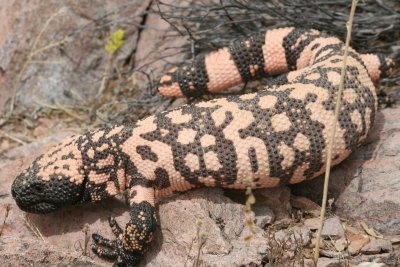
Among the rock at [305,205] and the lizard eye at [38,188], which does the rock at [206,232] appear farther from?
the lizard eye at [38,188]

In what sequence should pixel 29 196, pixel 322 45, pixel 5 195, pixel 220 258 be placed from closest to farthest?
pixel 220 258, pixel 29 196, pixel 5 195, pixel 322 45

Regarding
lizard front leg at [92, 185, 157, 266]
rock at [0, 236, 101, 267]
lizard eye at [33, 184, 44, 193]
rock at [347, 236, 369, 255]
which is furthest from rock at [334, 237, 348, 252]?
lizard eye at [33, 184, 44, 193]

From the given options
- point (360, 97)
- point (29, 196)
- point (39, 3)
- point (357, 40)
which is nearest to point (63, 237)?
point (29, 196)

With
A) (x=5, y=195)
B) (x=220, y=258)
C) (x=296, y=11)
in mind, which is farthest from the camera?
(x=296, y=11)

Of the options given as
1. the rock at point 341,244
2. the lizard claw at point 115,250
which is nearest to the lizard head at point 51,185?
the lizard claw at point 115,250

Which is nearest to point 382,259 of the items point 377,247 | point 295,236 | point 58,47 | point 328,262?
point 377,247

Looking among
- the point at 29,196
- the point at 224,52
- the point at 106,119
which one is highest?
the point at 224,52

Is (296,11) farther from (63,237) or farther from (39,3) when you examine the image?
(63,237)

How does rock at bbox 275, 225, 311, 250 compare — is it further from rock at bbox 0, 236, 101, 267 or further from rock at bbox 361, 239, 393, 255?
rock at bbox 0, 236, 101, 267
